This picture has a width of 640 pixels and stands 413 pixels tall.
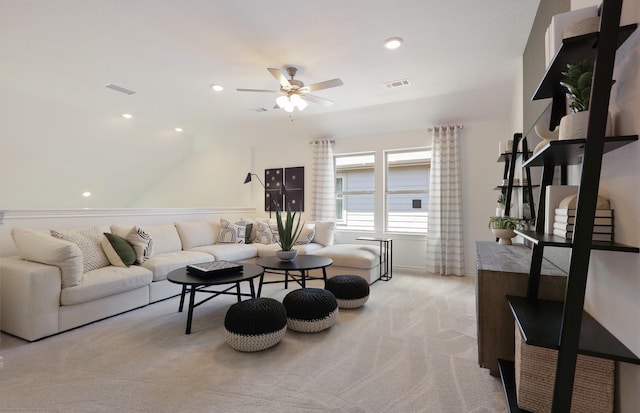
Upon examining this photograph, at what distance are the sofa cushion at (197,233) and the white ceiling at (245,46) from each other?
1.90 m

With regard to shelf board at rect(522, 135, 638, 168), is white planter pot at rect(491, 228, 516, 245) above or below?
below

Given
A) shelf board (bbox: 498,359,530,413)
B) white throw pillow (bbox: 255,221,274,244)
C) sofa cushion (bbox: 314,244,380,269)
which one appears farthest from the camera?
white throw pillow (bbox: 255,221,274,244)

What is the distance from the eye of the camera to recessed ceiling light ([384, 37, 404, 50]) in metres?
2.82

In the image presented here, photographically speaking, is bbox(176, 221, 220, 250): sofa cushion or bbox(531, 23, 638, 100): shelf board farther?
bbox(176, 221, 220, 250): sofa cushion

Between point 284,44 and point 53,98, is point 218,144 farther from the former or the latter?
point 284,44

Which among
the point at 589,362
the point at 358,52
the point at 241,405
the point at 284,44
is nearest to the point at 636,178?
the point at 589,362

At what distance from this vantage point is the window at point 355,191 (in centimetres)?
566

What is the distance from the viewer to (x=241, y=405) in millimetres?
1634

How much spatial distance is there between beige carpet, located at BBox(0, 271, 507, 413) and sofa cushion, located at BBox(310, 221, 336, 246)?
226 centimetres

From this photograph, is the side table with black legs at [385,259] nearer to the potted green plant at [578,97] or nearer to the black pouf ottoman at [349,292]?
the black pouf ottoman at [349,292]

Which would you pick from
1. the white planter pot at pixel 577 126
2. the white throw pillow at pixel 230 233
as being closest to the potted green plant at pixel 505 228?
the white planter pot at pixel 577 126

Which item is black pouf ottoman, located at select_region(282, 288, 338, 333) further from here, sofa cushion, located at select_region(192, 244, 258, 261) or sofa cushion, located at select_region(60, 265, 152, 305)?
sofa cushion, located at select_region(192, 244, 258, 261)

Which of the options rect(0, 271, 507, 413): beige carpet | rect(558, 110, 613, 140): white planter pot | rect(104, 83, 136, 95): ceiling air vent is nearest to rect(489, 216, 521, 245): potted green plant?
rect(0, 271, 507, 413): beige carpet

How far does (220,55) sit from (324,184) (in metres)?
3.03
